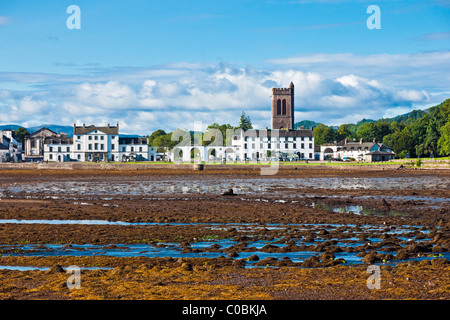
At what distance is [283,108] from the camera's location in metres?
162

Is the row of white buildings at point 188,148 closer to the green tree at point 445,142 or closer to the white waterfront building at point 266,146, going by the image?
the white waterfront building at point 266,146

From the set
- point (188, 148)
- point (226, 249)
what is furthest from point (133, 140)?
point (226, 249)

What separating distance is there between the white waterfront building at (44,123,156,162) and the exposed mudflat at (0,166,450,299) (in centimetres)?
10072

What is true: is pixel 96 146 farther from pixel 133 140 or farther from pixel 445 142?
pixel 445 142

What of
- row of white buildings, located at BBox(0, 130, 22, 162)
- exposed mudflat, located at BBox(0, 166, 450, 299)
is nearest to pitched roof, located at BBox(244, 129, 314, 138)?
row of white buildings, located at BBox(0, 130, 22, 162)

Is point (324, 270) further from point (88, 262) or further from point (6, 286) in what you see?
point (6, 286)

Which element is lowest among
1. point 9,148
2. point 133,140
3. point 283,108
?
point 9,148

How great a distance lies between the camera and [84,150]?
131750mm

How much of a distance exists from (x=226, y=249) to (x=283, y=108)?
147 meters

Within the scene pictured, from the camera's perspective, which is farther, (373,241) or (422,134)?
(422,134)

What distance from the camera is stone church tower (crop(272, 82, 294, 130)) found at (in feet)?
527

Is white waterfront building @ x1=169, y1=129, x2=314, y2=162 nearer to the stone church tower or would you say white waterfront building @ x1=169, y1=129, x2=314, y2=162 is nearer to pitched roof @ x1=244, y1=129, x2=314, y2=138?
pitched roof @ x1=244, y1=129, x2=314, y2=138
